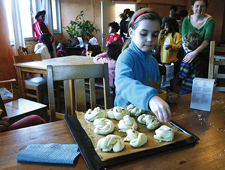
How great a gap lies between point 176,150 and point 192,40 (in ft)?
5.89

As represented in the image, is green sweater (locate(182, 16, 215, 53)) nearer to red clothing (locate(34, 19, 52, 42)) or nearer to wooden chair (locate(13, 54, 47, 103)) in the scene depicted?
wooden chair (locate(13, 54, 47, 103))

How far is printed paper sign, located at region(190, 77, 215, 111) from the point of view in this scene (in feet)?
3.65

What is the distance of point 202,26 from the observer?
236 cm

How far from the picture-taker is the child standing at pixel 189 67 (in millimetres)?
2020

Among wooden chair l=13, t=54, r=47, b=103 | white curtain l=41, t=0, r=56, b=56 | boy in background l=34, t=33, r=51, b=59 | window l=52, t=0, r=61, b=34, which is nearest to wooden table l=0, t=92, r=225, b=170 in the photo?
wooden chair l=13, t=54, r=47, b=103

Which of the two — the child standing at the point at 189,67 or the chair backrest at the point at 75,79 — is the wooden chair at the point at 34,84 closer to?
the chair backrest at the point at 75,79

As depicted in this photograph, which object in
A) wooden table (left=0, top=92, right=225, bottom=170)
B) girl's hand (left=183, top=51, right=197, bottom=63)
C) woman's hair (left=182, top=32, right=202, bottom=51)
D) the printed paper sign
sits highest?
woman's hair (left=182, top=32, right=202, bottom=51)

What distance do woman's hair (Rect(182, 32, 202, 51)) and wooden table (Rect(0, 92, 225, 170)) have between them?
4.25ft

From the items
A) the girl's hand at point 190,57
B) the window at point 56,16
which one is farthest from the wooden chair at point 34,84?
the window at point 56,16

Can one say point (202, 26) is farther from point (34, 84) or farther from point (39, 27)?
point (39, 27)

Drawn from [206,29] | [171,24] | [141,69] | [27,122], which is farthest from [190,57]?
[27,122]

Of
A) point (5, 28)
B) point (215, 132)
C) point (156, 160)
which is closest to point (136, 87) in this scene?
point (156, 160)

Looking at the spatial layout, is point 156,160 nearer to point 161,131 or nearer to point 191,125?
point 161,131

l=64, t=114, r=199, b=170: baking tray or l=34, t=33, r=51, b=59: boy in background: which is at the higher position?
l=34, t=33, r=51, b=59: boy in background
